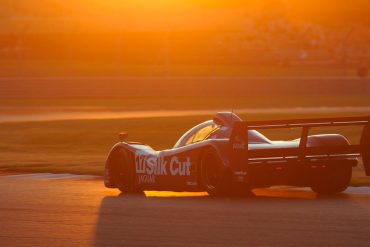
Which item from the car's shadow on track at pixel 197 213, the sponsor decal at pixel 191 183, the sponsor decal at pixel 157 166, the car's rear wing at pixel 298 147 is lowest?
the car's shadow on track at pixel 197 213

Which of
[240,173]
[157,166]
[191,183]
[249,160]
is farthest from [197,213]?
[157,166]

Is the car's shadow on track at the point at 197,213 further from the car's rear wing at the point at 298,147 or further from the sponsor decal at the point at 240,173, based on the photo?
the car's rear wing at the point at 298,147

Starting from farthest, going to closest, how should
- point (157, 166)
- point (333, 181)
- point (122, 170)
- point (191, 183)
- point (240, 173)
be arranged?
point (122, 170) → point (157, 166) → point (333, 181) → point (191, 183) → point (240, 173)

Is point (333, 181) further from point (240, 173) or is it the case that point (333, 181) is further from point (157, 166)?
point (157, 166)

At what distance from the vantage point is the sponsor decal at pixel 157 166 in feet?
48.2

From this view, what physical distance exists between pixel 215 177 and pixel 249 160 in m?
0.53

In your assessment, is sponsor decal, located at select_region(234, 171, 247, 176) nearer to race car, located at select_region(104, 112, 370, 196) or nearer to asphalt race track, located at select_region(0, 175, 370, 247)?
race car, located at select_region(104, 112, 370, 196)

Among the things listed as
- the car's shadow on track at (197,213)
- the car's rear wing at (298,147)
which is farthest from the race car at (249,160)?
the car's shadow on track at (197,213)

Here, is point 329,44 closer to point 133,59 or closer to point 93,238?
point 133,59

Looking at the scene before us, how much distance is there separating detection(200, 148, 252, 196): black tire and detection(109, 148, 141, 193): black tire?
1522mm

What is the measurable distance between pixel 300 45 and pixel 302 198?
76901mm

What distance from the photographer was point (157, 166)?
15148 millimetres

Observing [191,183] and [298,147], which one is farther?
[191,183]

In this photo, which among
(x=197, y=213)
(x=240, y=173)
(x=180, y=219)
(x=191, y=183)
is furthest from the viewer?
(x=191, y=183)
